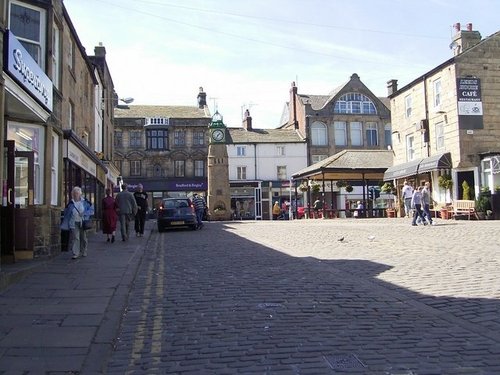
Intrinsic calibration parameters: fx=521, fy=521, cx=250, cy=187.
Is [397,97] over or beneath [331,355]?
over

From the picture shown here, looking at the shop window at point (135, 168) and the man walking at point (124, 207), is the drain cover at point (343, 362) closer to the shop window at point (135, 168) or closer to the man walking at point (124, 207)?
the man walking at point (124, 207)

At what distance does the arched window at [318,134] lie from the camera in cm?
5466

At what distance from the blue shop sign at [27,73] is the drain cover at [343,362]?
6.76 m

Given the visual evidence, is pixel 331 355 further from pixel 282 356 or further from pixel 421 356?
pixel 421 356

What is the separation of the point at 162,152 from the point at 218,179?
19.8m

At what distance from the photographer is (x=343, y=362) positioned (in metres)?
4.56

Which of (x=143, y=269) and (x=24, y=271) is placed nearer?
(x=24, y=271)

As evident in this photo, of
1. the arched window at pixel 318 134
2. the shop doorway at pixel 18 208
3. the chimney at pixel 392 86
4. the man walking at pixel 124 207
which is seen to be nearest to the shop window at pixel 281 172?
the arched window at pixel 318 134

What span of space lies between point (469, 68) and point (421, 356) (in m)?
25.6

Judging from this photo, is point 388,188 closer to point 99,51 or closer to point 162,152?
point 99,51

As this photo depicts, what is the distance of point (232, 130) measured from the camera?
56031mm

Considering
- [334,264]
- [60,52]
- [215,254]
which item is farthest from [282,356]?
[60,52]

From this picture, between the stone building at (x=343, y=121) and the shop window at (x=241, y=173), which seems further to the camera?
the stone building at (x=343, y=121)

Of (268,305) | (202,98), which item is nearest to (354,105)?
(202,98)
